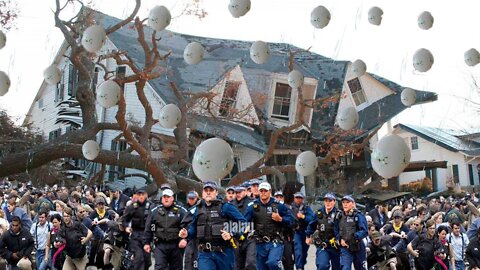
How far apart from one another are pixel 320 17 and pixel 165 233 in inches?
176

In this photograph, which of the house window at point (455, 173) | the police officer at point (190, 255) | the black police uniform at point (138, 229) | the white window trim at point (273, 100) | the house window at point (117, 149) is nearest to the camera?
the police officer at point (190, 255)

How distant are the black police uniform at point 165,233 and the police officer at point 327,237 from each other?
2.35 metres

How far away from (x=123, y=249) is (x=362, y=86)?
1890cm

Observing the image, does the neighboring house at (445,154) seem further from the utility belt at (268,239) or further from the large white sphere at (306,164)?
the utility belt at (268,239)

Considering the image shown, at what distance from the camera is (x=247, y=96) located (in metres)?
25.4

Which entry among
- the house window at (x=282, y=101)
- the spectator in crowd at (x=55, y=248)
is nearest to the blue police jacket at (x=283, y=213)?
the spectator in crowd at (x=55, y=248)

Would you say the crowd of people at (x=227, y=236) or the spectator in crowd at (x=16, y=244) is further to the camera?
the spectator in crowd at (x=16, y=244)

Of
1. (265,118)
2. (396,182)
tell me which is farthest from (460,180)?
(265,118)

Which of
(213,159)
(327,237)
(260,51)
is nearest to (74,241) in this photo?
(213,159)

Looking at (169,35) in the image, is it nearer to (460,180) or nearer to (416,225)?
(416,225)

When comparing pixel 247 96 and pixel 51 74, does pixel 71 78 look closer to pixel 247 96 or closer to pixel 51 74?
pixel 247 96

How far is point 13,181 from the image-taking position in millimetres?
24219

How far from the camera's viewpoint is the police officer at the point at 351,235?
32.5 feet

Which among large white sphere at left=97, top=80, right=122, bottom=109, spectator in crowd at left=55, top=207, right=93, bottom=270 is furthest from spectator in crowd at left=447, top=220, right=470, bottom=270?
large white sphere at left=97, top=80, right=122, bottom=109
